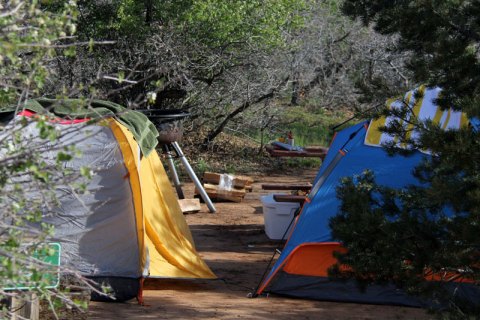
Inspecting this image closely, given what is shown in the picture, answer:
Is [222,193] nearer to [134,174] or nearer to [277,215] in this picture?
[277,215]

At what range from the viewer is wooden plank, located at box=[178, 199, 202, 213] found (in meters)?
11.9

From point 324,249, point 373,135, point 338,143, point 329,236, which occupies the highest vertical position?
point 373,135

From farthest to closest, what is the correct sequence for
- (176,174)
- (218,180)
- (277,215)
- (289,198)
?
1. (218,180)
2. (176,174)
3. (277,215)
4. (289,198)

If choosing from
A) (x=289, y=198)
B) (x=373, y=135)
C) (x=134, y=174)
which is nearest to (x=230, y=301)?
(x=134, y=174)

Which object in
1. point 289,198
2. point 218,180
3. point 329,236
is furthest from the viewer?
point 218,180

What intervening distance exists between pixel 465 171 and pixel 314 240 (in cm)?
310

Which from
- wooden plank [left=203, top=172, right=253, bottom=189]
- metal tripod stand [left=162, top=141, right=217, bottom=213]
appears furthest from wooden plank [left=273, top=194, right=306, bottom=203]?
wooden plank [left=203, top=172, right=253, bottom=189]

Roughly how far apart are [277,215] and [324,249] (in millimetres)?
2481

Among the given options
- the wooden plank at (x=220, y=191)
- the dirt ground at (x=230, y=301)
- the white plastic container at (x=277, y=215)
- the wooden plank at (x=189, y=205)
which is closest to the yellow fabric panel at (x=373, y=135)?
the dirt ground at (x=230, y=301)

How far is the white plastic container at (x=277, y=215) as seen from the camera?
Result: 9836 millimetres

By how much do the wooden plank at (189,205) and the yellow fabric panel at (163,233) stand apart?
11.4 ft

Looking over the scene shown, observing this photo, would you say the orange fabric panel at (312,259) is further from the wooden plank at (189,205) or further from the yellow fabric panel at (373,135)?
the wooden plank at (189,205)

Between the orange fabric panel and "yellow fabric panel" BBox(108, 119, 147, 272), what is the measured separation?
1327mm

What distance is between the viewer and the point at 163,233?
8000 millimetres
